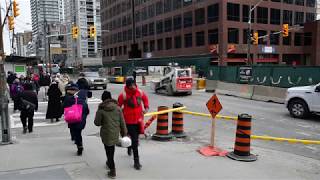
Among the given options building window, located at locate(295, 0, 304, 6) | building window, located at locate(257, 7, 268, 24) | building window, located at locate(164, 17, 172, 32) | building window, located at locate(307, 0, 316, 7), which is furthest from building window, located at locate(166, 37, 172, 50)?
building window, located at locate(307, 0, 316, 7)

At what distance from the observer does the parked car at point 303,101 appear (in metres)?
12.8

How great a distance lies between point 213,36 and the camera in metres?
58.8

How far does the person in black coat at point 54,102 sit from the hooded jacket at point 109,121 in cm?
687

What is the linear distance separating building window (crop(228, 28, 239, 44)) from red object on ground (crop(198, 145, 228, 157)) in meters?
51.5

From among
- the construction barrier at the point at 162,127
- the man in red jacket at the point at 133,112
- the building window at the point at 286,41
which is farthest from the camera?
the building window at the point at 286,41

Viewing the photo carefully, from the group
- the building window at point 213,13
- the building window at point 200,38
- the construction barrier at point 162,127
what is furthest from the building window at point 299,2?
the construction barrier at point 162,127

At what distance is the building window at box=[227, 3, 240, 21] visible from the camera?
5734 cm

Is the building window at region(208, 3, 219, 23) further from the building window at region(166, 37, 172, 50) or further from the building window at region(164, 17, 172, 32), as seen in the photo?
the building window at region(166, 37, 172, 50)

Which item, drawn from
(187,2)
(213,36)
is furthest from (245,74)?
(187,2)

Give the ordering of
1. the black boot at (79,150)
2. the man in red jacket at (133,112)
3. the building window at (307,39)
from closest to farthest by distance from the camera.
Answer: the man in red jacket at (133,112), the black boot at (79,150), the building window at (307,39)

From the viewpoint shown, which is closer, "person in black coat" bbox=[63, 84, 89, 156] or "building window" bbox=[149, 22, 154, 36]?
"person in black coat" bbox=[63, 84, 89, 156]

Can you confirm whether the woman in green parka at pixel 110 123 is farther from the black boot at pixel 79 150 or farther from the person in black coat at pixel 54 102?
the person in black coat at pixel 54 102

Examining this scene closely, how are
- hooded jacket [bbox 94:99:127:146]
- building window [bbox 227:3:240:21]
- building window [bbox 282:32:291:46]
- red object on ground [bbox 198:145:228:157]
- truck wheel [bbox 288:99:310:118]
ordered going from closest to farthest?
hooded jacket [bbox 94:99:127:146], red object on ground [bbox 198:145:228:157], truck wheel [bbox 288:99:310:118], building window [bbox 227:3:240:21], building window [bbox 282:32:291:46]

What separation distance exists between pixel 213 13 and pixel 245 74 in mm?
36477
